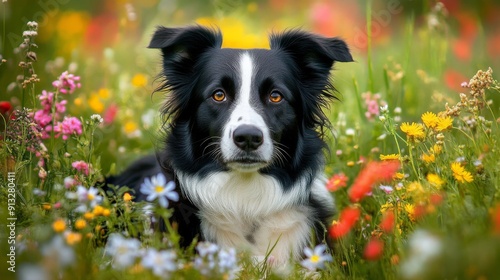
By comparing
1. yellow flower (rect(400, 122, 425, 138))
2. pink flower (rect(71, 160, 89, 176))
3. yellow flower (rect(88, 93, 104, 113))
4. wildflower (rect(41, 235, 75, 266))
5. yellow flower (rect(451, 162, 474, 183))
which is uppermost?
yellow flower (rect(400, 122, 425, 138))

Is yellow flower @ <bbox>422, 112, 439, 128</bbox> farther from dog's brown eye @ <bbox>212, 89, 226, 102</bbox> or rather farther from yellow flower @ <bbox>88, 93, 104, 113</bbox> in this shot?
yellow flower @ <bbox>88, 93, 104, 113</bbox>

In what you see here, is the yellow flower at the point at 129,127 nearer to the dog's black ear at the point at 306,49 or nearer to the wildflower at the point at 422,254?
the dog's black ear at the point at 306,49

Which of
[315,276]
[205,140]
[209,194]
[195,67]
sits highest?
[195,67]

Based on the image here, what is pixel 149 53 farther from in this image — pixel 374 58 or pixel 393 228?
pixel 393 228

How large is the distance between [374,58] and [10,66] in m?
4.99

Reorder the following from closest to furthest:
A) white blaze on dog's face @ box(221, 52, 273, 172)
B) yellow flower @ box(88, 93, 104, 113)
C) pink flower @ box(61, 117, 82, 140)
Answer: white blaze on dog's face @ box(221, 52, 273, 172) < pink flower @ box(61, 117, 82, 140) < yellow flower @ box(88, 93, 104, 113)

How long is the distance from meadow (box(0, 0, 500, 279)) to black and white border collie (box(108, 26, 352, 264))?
0.74 ft

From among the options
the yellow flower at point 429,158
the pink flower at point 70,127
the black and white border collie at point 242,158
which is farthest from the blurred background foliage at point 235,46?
the yellow flower at point 429,158

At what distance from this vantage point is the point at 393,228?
3322mm

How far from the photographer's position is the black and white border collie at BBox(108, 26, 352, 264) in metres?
4.03

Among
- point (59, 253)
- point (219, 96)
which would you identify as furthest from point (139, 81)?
point (59, 253)

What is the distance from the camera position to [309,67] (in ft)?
14.7

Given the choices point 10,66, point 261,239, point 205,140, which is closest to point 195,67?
point 205,140

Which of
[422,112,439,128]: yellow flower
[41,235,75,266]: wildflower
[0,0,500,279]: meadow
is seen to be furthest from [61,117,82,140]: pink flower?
[422,112,439,128]: yellow flower
